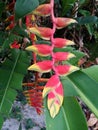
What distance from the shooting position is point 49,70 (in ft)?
1.88

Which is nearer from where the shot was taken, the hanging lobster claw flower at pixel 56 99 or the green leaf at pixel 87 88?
the hanging lobster claw flower at pixel 56 99

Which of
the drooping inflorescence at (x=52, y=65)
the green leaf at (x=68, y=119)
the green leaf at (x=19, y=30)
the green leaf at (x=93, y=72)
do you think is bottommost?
the green leaf at (x=68, y=119)

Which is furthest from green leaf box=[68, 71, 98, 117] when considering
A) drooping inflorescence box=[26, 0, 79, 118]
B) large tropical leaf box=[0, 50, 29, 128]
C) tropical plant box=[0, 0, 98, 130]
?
large tropical leaf box=[0, 50, 29, 128]

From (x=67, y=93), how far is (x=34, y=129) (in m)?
0.80

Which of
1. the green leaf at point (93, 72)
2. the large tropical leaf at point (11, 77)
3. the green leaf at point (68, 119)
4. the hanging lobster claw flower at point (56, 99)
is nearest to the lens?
the hanging lobster claw flower at point (56, 99)

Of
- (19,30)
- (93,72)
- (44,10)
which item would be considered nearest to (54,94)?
(44,10)

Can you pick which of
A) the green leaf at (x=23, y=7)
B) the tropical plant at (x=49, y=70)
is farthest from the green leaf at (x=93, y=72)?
the green leaf at (x=23, y=7)

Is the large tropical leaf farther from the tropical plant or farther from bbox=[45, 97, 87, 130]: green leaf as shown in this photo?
bbox=[45, 97, 87, 130]: green leaf

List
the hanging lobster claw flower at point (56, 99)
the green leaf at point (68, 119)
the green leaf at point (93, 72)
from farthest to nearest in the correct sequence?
the green leaf at point (93, 72)
the green leaf at point (68, 119)
the hanging lobster claw flower at point (56, 99)

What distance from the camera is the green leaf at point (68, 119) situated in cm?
69

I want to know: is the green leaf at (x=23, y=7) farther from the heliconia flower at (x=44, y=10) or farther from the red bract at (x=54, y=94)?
the red bract at (x=54, y=94)

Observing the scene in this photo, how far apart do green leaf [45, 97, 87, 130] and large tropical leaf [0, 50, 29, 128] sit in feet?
0.70

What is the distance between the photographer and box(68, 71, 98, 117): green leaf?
0.71m

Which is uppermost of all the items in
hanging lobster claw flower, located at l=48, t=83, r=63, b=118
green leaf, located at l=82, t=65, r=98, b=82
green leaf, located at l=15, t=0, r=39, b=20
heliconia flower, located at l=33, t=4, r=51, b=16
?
heliconia flower, located at l=33, t=4, r=51, b=16
